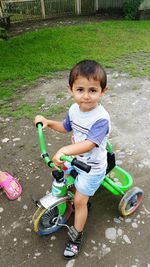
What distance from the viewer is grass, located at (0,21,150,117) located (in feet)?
19.7

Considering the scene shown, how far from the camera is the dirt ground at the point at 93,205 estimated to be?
254 centimetres

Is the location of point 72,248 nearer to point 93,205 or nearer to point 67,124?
point 93,205

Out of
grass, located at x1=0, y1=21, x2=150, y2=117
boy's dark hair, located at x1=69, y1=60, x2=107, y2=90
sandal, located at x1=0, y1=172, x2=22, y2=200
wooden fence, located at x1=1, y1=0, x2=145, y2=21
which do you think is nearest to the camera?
boy's dark hair, located at x1=69, y1=60, x2=107, y2=90

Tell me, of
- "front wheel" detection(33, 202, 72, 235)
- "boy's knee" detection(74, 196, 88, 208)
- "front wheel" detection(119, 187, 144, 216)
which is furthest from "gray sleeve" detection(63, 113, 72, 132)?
"front wheel" detection(119, 187, 144, 216)

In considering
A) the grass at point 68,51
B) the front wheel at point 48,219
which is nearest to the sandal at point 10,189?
the front wheel at point 48,219

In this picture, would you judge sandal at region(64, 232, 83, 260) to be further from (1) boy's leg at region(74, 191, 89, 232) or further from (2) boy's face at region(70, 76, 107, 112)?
(2) boy's face at region(70, 76, 107, 112)

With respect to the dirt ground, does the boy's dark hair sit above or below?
above

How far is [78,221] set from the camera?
8.21 feet

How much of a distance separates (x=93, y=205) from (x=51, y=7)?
10091mm

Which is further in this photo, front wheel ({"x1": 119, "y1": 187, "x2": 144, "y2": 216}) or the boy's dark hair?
front wheel ({"x1": 119, "y1": 187, "x2": 144, "y2": 216})

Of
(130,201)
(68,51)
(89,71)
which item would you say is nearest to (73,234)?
(130,201)

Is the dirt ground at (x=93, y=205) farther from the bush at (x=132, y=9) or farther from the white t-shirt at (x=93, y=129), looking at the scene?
the bush at (x=132, y=9)

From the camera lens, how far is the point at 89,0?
1173cm

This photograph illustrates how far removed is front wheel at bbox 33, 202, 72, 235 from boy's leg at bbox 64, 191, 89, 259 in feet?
0.66
